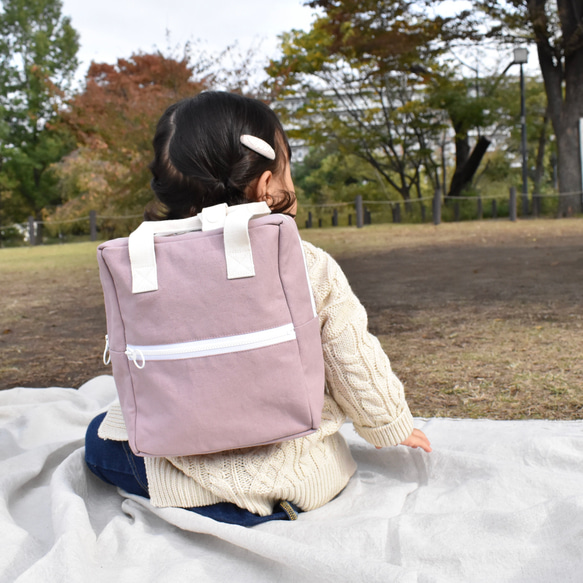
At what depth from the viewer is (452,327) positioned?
11.4 feet

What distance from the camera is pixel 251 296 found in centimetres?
112

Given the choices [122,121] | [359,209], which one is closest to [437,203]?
[359,209]

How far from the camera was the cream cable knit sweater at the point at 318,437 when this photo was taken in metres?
1.27

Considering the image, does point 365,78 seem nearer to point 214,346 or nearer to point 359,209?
point 359,209

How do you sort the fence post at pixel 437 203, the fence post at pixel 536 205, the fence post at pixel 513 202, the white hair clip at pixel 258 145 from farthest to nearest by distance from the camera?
the fence post at pixel 536 205
the fence post at pixel 437 203
the fence post at pixel 513 202
the white hair clip at pixel 258 145

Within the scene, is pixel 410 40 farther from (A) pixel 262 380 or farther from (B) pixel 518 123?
(A) pixel 262 380

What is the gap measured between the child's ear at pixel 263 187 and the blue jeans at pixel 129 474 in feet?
2.04

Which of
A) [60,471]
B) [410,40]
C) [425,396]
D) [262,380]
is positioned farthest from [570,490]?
[410,40]

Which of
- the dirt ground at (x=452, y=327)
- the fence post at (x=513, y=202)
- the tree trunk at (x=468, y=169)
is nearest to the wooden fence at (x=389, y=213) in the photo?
the fence post at (x=513, y=202)

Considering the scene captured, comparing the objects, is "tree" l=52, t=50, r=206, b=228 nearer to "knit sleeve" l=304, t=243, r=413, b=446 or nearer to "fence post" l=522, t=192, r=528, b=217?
"fence post" l=522, t=192, r=528, b=217

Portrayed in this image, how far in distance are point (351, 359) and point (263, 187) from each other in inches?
16.2

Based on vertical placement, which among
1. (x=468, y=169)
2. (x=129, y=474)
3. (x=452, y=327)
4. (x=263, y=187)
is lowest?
(x=452, y=327)

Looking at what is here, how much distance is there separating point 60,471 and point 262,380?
634mm

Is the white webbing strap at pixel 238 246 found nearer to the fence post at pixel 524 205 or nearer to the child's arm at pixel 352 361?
the child's arm at pixel 352 361
